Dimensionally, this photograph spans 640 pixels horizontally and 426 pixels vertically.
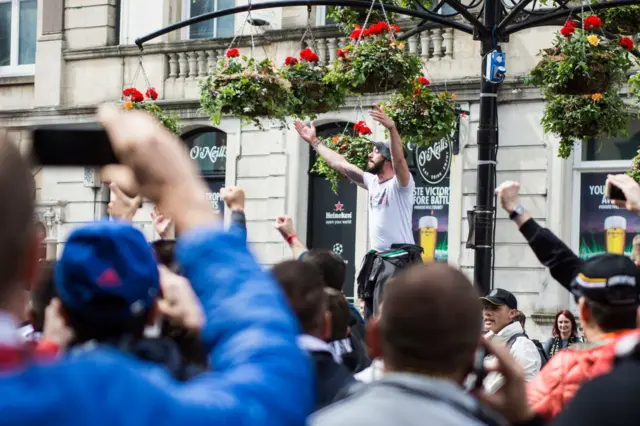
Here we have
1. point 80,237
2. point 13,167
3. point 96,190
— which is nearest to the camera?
point 13,167

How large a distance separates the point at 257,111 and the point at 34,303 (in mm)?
6424

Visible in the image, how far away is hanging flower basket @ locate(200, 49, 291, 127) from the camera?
11.2 meters

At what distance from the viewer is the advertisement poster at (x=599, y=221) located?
53.0ft

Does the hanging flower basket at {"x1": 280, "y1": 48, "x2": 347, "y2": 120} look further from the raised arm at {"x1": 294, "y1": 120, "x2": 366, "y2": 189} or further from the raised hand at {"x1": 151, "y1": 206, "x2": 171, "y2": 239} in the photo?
the raised hand at {"x1": 151, "y1": 206, "x2": 171, "y2": 239}

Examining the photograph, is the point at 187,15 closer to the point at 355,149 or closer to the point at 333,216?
the point at 333,216

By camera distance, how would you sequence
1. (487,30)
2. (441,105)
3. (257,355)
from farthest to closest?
(441,105) < (487,30) < (257,355)

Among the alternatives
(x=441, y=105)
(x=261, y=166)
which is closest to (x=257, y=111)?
(x=441, y=105)

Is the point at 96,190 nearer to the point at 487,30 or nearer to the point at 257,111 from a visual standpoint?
the point at 257,111

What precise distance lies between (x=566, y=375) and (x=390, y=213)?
16.3 feet

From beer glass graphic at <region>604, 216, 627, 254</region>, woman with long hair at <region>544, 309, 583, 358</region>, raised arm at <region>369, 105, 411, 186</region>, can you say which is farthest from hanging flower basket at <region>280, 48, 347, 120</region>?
beer glass graphic at <region>604, 216, 627, 254</region>

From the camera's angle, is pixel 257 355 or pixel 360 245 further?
pixel 360 245

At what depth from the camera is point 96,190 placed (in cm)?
2062

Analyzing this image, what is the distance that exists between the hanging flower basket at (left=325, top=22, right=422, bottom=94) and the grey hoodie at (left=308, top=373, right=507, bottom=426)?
335 inches

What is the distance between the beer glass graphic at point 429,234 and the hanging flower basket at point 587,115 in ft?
18.7
